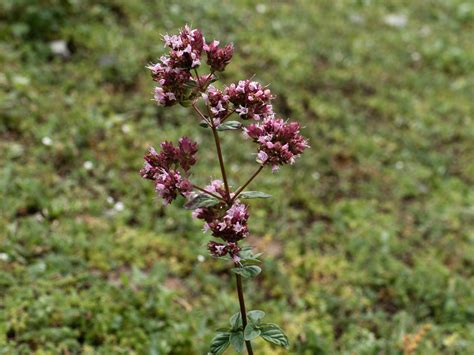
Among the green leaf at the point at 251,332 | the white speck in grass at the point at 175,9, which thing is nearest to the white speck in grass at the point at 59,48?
the white speck in grass at the point at 175,9

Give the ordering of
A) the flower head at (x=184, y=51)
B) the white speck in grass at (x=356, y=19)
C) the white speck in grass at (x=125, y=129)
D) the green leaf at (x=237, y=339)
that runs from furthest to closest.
Result: the white speck in grass at (x=356, y=19) < the white speck in grass at (x=125, y=129) < the green leaf at (x=237, y=339) < the flower head at (x=184, y=51)

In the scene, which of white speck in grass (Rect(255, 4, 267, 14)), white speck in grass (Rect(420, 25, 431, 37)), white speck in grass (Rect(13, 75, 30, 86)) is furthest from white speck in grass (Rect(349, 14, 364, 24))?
white speck in grass (Rect(13, 75, 30, 86))

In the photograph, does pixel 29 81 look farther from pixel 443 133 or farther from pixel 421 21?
pixel 421 21

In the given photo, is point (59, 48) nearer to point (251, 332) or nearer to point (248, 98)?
point (248, 98)

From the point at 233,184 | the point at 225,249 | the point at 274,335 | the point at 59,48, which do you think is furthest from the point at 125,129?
the point at 274,335

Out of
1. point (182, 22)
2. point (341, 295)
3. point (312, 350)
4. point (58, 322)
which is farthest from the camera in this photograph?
point (182, 22)

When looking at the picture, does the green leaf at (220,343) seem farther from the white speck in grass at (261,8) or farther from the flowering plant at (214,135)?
the white speck in grass at (261,8)

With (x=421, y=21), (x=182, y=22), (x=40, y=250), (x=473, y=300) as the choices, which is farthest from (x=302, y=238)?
(x=421, y=21)
